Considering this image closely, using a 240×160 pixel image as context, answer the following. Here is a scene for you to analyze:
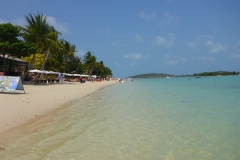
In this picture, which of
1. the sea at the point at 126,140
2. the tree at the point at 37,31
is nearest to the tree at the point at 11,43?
→ the tree at the point at 37,31

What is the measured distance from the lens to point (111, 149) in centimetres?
452

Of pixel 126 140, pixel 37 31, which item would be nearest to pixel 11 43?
pixel 37 31

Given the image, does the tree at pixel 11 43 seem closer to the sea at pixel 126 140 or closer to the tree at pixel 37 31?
the tree at pixel 37 31

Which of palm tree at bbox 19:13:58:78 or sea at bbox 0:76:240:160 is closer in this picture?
sea at bbox 0:76:240:160

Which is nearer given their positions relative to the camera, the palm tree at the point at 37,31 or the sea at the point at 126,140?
the sea at the point at 126,140

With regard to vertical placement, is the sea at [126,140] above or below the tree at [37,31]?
below

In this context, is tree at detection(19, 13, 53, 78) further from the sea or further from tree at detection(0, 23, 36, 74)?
the sea

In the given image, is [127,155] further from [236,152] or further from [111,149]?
[236,152]

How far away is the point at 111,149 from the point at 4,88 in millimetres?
10307

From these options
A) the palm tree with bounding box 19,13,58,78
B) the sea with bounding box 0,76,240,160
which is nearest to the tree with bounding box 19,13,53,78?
the palm tree with bounding box 19,13,58,78

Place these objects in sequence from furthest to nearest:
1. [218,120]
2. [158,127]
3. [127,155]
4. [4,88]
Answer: [4,88] → [218,120] → [158,127] → [127,155]

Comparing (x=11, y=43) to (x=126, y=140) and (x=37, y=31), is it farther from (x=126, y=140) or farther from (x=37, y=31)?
(x=126, y=140)

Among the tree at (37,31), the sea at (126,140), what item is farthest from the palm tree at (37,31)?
the sea at (126,140)

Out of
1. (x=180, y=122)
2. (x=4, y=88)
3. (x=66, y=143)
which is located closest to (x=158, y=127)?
(x=180, y=122)
